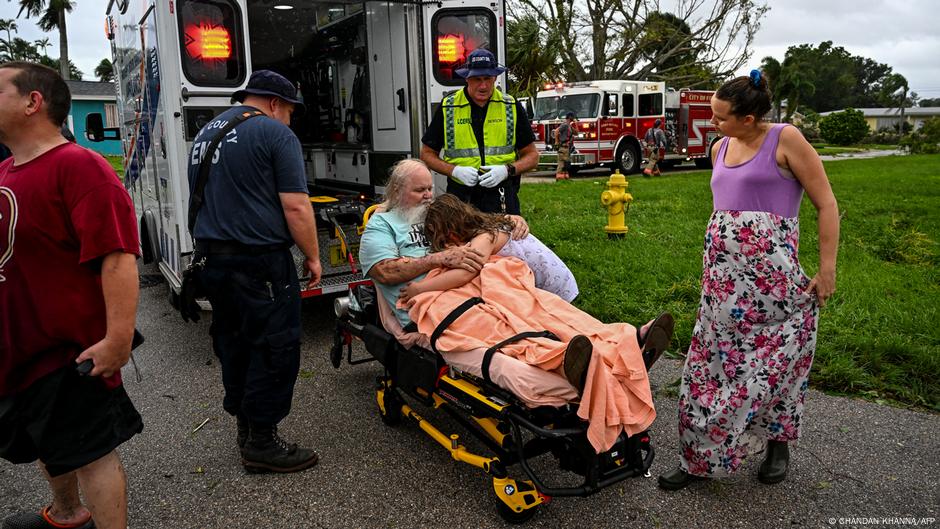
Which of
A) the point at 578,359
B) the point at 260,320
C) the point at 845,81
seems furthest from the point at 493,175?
the point at 845,81

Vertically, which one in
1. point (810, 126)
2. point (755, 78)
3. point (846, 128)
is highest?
point (810, 126)

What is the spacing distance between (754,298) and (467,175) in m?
2.32

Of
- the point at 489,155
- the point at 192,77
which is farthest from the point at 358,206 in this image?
Result: the point at 192,77

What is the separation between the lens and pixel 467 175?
4.75 metres

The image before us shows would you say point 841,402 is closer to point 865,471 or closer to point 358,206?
point 865,471

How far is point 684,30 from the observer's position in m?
33.9

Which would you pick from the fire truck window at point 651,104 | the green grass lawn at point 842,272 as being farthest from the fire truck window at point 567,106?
the green grass lawn at point 842,272

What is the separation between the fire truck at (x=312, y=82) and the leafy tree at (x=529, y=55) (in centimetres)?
2034

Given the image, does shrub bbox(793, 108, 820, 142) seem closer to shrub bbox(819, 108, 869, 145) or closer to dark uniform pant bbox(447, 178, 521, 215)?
shrub bbox(819, 108, 869, 145)

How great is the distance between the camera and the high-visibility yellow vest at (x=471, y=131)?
4.83m

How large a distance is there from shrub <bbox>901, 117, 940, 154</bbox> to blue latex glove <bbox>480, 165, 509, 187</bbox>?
1284 inches

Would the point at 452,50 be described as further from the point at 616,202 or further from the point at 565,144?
the point at 565,144

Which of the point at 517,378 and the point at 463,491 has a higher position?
the point at 517,378

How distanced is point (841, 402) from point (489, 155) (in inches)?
107
